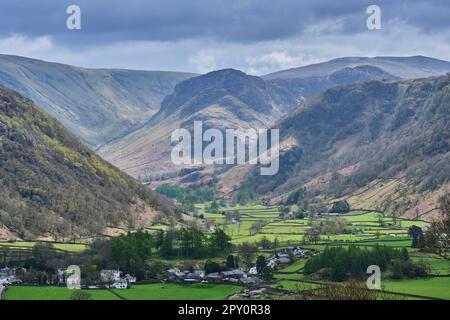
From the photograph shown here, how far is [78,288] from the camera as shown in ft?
306

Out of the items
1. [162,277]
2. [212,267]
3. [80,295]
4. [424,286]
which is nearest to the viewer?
[80,295]

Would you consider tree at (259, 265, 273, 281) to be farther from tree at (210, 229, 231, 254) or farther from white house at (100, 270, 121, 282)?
tree at (210, 229, 231, 254)

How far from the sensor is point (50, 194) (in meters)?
172

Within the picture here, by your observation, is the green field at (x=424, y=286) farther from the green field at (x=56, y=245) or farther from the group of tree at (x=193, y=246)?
the green field at (x=56, y=245)

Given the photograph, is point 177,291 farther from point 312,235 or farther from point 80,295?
point 312,235

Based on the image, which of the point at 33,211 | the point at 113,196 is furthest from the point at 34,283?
the point at 113,196

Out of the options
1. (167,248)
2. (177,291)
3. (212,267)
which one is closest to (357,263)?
(212,267)

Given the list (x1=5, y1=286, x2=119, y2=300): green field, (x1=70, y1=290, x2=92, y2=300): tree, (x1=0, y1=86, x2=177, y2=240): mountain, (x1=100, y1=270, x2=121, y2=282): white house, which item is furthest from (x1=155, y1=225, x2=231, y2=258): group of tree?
(x1=70, y1=290, x2=92, y2=300): tree

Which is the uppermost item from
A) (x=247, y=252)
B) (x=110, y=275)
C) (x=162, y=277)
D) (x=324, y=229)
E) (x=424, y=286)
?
(x=324, y=229)

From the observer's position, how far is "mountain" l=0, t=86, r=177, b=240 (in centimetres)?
15450

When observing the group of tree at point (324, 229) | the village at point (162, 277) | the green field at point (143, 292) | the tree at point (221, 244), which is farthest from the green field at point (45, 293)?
the group of tree at point (324, 229)

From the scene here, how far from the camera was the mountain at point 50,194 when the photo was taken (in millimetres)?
154500
